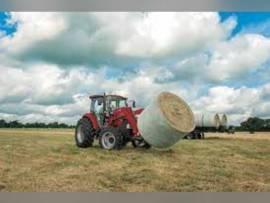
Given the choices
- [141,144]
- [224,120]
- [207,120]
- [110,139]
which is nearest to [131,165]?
[141,144]

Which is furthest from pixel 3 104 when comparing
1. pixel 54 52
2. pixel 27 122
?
pixel 54 52

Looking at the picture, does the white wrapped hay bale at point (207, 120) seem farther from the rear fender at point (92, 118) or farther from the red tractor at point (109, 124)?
the rear fender at point (92, 118)

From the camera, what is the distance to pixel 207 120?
5.64 m

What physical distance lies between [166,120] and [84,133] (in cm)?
107

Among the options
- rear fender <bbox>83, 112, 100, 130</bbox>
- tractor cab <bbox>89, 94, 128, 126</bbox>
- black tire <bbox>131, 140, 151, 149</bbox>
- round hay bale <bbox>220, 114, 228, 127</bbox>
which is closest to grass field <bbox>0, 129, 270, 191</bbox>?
black tire <bbox>131, 140, 151, 149</bbox>

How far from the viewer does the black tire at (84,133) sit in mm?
5738

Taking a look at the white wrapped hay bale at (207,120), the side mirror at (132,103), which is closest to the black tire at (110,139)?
the side mirror at (132,103)

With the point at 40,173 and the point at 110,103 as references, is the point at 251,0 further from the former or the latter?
the point at 40,173

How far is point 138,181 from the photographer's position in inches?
211

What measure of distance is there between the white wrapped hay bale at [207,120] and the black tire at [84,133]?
121 cm

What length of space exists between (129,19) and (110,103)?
0.97 m

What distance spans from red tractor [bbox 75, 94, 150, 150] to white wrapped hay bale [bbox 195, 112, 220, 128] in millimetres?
603

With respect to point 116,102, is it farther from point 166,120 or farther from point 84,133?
point 166,120

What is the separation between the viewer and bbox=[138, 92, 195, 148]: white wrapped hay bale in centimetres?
528
